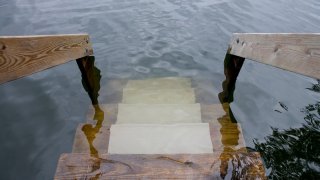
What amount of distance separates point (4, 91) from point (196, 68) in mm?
4234

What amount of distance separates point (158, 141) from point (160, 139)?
43 mm

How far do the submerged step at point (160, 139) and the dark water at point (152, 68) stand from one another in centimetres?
125

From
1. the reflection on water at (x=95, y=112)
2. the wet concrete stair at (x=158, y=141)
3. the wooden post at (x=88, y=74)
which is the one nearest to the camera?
the wet concrete stair at (x=158, y=141)

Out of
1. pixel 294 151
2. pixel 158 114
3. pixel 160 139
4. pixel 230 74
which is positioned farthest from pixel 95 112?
pixel 294 151

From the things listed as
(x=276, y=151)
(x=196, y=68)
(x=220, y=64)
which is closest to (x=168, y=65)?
(x=196, y=68)

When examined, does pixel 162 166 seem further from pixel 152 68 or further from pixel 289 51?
pixel 152 68

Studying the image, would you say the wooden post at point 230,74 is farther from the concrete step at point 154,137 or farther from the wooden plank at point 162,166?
the wooden plank at point 162,166

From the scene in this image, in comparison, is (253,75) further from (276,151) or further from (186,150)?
(186,150)

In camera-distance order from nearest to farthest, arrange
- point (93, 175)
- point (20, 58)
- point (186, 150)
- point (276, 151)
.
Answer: point (93, 175) < point (20, 58) < point (186, 150) < point (276, 151)

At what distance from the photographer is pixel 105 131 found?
12.2 feet

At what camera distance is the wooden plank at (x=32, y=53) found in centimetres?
275

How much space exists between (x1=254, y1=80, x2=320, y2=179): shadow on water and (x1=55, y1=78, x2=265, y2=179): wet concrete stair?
0.85 m

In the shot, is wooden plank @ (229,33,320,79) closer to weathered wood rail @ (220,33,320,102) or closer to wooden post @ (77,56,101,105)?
weathered wood rail @ (220,33,320,102)

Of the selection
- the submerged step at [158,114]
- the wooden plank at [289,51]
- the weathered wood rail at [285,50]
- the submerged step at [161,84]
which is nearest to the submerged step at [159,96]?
the submerged step at [161,84]
